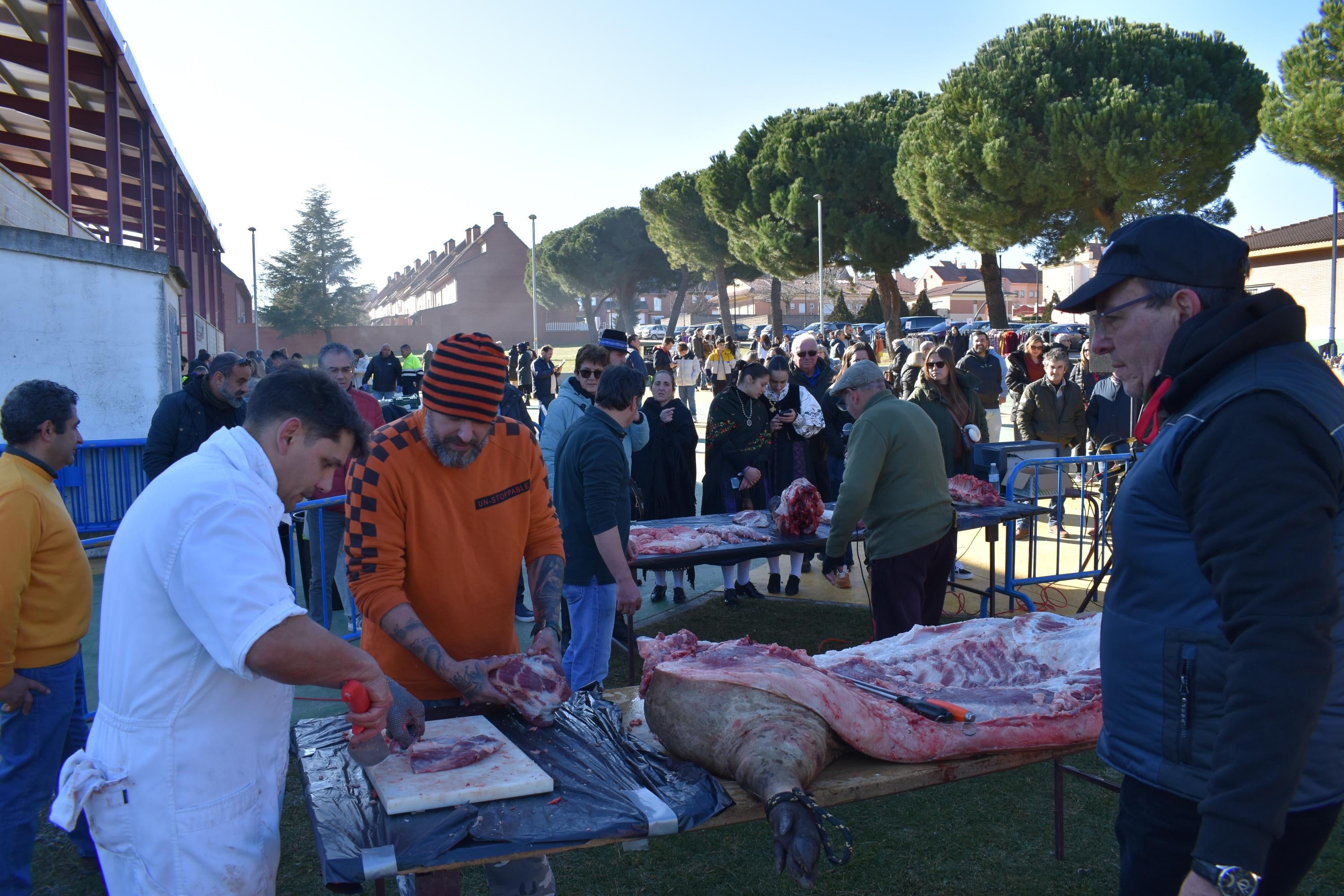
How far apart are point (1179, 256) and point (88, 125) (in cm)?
2524

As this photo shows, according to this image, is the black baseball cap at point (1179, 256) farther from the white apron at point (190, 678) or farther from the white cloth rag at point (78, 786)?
the white cloth rag at point (78, 786)

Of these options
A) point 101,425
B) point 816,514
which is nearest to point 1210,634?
point 816,514

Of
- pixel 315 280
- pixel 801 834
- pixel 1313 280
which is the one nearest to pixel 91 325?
pixel 801 834

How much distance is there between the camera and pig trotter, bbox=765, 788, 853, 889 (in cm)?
222

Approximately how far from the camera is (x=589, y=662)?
502 centimetres

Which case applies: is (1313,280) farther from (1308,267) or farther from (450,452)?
(450,452)

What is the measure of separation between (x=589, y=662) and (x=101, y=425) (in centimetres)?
791

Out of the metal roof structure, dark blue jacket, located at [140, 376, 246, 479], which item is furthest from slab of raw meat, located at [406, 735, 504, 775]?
the metal roof structure

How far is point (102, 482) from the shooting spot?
9328 mm

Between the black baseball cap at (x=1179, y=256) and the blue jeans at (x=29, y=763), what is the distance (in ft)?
12.2

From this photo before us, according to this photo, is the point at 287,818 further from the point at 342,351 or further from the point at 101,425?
the point at 101,425

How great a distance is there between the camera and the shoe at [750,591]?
319 inches

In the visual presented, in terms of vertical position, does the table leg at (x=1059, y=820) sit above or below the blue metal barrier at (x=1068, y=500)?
below

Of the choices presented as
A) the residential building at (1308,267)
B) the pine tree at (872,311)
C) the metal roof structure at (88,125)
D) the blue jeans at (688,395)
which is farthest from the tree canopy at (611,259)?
the blue jeans at (688,395)
